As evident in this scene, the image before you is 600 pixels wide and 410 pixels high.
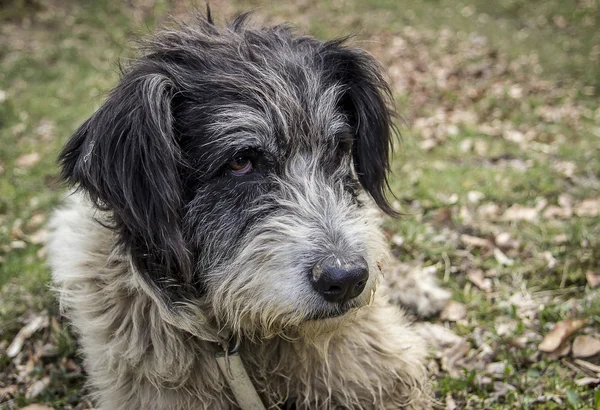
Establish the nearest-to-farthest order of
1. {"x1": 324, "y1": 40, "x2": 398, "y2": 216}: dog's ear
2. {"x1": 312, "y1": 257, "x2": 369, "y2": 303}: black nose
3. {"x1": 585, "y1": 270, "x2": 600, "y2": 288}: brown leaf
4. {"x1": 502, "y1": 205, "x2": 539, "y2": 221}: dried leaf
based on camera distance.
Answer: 1. {"x1": 312, "y1": 257, "x2": 369, "y2": 303}: black nose
2. {"x1": 324, "y1": 40, "x2": 398, "y2": 216}: dog's ear
3. {"x1": 585, "y1": 270, "x2": 600, "y2": 288}: brown leaf
4. {"x1": 502, "y1": 205, "x2": 539, "y2": 221}: dried leaf

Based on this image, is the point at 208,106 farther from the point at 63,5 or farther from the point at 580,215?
the point at 63,5

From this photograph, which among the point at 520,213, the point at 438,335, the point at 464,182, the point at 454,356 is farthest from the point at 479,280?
the point at 464,182

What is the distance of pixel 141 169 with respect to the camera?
8.21 feet

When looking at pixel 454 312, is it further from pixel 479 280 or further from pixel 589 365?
pixel 589 365

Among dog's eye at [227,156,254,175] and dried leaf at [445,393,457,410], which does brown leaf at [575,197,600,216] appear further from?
dog's eye at [227,156,254,175]

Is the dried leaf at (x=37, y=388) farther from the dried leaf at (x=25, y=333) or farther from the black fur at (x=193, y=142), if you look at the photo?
the black fur at (x=193, y=142)

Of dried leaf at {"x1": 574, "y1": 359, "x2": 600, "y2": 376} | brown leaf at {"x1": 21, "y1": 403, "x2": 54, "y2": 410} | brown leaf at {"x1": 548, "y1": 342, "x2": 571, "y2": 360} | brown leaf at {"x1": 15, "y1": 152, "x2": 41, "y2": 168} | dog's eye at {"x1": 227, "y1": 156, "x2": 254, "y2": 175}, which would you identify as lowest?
brown leaf at {"x1": 15, "y1": 152, "x2": 41, "y2": 168}

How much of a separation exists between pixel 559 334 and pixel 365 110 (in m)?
1.69

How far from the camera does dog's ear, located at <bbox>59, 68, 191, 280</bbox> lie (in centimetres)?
246

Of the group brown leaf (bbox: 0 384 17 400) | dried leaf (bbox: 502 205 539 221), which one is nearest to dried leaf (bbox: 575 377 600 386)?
dried leaf (bbox: 502 205 539 221)

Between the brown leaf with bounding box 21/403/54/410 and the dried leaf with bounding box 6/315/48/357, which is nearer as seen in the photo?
the brown leaf with bounding box 21/403/54/410

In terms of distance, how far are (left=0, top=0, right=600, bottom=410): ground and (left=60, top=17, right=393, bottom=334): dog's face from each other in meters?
0.75

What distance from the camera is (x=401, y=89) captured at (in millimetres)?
9125

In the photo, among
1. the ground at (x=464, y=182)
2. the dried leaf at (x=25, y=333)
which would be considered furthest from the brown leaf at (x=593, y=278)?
the dried leaf at (x=25, y=333)
